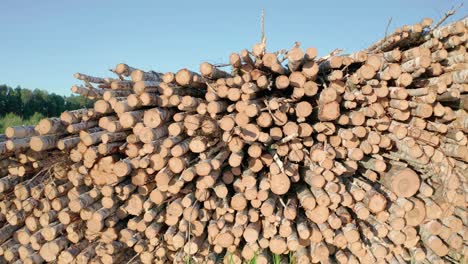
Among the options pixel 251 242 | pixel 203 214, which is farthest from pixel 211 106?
pixel 251 242

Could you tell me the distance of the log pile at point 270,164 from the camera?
10.8ft

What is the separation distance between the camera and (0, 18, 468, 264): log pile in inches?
129

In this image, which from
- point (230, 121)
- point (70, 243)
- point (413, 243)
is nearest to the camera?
point (230, 121)

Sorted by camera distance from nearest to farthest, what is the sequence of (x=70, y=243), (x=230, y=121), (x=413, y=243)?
1. (x=230, y=121)
2. (x=413, y=243)
3. (x=70, y=243)

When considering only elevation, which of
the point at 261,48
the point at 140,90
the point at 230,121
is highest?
the point at 261,48

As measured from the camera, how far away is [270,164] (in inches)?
132

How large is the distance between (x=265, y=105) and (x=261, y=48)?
0.56 meters

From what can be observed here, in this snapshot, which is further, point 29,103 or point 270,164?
point 29,103

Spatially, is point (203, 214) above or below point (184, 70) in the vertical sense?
below

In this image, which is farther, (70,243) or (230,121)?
(70,243)

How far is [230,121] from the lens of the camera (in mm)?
3221

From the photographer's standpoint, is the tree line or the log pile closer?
the log pile

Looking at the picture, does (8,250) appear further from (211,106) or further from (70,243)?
(211,106)

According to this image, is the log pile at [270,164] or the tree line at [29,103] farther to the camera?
the tree line at [29,103]
